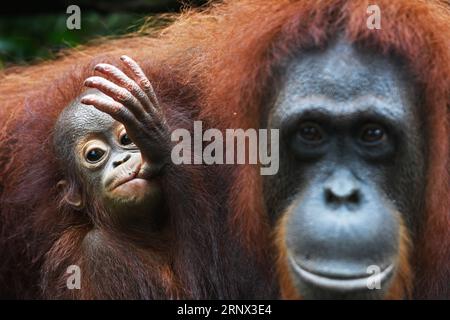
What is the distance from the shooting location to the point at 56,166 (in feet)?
13.1

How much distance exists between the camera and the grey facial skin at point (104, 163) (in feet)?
11.8

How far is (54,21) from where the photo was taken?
727cm

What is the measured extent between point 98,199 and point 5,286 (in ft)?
2.97

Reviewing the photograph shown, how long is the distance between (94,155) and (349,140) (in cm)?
122

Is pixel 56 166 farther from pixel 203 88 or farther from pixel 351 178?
pixel 351 178

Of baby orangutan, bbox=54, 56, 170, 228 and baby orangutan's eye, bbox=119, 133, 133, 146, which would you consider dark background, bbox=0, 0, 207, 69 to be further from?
baby orangutan's eye, bbox=119, 133, 133, 146

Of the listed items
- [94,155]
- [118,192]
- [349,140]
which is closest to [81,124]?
[94,155]

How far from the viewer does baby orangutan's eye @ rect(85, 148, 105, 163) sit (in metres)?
3.76

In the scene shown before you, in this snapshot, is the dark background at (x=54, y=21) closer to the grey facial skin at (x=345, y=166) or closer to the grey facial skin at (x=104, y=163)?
the grey facial skin at (x=104, y=163)

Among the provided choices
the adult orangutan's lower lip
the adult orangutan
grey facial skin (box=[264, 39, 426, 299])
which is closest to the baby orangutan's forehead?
the adult orangutan

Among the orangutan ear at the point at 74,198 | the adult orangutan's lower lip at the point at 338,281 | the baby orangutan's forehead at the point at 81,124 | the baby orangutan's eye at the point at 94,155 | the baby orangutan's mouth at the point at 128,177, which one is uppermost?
the baby orangutan's forehead at the point at 81,124

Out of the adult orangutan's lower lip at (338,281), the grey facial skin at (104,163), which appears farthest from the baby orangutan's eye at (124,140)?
the adult orangutan's lower lip at (338,281)

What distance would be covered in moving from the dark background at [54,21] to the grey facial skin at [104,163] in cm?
272

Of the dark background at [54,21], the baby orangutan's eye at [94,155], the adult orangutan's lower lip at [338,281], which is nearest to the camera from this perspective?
the adult orangutan's lower lip at [338,281]
